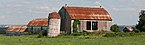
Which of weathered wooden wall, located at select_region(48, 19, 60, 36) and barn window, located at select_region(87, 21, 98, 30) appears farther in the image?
barn window, located at select_region(87, 21, 98, 30)

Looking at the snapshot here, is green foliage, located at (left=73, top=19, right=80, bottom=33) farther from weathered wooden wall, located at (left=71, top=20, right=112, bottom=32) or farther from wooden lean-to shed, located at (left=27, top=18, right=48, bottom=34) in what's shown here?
wooden lean-to shed, located at (left=27, top=18, right=48, bottom=34)

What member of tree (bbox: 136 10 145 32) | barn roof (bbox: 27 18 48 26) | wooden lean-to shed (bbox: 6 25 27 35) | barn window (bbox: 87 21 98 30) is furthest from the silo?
wooden lean-to shed (bbox: 6 25 27 35)

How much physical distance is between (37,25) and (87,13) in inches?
720

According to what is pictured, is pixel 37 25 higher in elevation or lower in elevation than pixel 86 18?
lower

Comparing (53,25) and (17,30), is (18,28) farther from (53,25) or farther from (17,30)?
(53,25)

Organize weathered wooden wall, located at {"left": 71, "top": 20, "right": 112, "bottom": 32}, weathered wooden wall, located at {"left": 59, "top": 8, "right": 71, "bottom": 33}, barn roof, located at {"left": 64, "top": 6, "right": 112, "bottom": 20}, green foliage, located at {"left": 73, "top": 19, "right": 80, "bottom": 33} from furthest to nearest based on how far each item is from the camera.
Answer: weathered wooden wall, located at {"left": 59, "top": 8, "right": 71, "bottom": 33} < weathered wooden wall, located at {"left": 71, "top": 20, "right": 112, "bottom": 32} < barn roof, located at {"left": 64, "top": 6, "right": 112, "bottom": 20} < green foliage, located at {"left": 73, "top": 19, "right": 80, "bottom": 33}

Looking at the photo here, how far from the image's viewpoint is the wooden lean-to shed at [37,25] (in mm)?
82062

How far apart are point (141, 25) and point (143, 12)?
2.50m

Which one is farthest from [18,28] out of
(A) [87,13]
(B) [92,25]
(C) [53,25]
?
(C) [53,25]

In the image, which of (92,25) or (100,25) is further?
(100,25)

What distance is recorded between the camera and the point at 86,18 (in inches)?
2635

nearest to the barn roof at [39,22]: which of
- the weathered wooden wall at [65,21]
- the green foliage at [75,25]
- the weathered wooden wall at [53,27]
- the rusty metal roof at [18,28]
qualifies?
the rusty metal roof at [18,28]

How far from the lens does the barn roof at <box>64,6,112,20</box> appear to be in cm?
6697

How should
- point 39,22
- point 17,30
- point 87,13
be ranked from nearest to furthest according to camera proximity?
point 87,13
point 39,22
point 17,30
